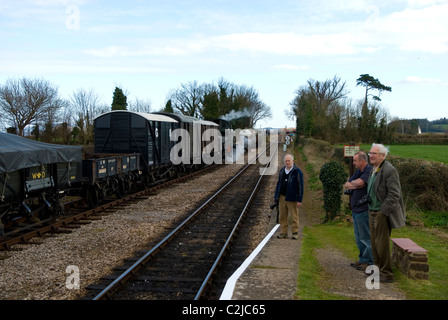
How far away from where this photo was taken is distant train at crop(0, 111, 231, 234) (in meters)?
9.17

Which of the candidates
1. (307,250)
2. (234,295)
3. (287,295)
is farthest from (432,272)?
(234,295)

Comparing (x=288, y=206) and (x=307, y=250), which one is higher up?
(x=288, y=206)

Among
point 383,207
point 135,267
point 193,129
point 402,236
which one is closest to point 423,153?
point 193,129

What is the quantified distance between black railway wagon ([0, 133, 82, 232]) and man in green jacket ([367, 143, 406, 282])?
735 centimetres

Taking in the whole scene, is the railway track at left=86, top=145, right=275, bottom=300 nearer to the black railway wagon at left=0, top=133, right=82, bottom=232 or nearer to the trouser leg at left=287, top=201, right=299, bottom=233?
the trouser leg at left=287, top=201, right=299, bottom=233

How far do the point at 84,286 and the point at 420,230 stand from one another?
8.60m

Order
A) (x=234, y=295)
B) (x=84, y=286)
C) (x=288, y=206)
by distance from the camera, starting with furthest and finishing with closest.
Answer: (x=288, y=206)
(x=84, y=286)
(x=234, y=295)

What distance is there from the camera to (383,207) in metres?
5.54

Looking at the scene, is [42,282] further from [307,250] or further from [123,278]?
[307,250]

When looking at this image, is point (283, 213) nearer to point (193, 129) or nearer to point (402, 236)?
point (402, 236)

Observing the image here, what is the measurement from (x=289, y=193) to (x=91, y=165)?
6.79 metres

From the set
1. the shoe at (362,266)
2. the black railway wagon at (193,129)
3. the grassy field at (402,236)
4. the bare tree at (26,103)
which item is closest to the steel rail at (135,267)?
the grassy field at (402,236)

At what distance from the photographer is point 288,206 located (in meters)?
8.67

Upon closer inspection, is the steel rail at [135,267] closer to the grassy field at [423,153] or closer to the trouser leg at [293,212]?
the trouser leg at [293,212]
